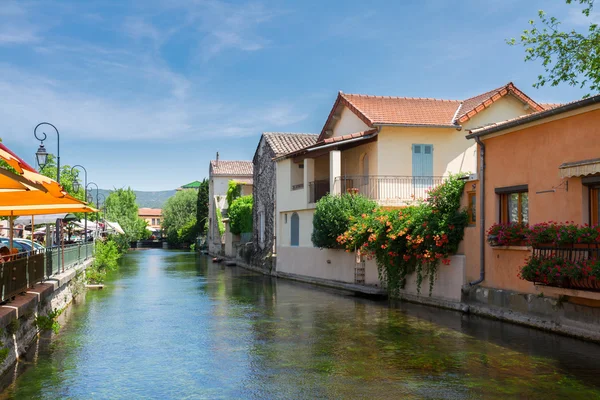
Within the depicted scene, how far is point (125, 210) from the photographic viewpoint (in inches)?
3012

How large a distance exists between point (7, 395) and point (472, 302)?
12.0m

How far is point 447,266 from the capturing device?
18.2m

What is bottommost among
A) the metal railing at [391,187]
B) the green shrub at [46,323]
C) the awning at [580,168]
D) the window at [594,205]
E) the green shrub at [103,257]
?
the green shrub at [46,323]

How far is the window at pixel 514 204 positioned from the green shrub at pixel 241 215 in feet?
100

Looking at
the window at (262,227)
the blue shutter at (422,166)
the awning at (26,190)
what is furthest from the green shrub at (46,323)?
Result: the window at (262,227)

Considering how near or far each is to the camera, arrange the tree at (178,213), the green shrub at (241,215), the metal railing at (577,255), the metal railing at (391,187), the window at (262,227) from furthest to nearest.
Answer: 1. the tree at (178,213)
2. the green shrub at (241,215)
3. the window at (262,227)
4. the metal railing at (391,187)
5. the metal railing at (577,255)

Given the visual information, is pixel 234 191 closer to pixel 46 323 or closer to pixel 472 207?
pixel 472 207

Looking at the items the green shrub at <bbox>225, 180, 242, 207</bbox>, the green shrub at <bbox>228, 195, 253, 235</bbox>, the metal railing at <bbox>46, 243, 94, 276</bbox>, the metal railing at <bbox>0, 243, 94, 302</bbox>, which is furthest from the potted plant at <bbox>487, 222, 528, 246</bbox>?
the green shrub at <bbox>225, 180, 242, 207</bbox>

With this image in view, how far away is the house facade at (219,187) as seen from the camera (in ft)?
197

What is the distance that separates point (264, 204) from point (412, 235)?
20.7m

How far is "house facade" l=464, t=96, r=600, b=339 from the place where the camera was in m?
12.8

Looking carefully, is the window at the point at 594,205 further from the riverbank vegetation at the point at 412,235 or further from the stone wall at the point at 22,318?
the stone wall at the point at 22,318

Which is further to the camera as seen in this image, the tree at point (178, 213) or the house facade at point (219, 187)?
the tree at point (178, 213)

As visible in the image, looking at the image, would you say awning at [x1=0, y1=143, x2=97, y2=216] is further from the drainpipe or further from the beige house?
the beige house
